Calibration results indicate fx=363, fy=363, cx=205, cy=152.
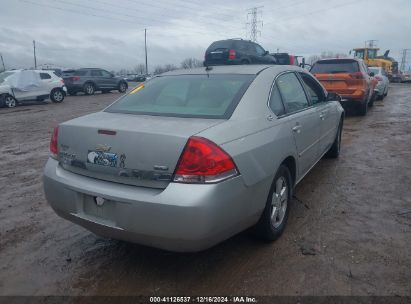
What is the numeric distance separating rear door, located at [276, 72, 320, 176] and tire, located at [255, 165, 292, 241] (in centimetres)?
44

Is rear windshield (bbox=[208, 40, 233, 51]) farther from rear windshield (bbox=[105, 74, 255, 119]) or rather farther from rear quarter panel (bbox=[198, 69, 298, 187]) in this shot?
rear quarter panel (bbox=[198, 69, 298, 187])

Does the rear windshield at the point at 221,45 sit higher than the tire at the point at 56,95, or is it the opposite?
the rear windshield at the point at 221,45

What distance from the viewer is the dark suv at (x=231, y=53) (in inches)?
606

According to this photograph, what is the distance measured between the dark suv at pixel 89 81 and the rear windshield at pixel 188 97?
20493mm

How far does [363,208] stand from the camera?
13.3ft

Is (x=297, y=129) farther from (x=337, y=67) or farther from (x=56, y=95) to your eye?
(x=56, y=95)

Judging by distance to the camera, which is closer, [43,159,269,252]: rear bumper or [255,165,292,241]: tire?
[43,159,269,252]: rear bumper

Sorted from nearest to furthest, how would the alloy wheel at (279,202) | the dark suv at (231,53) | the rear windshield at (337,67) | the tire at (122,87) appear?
the alloy wheel at (279,202) < the rear windshield at (337,67) < the dark suv at (231,53) < the tire at (122,87)

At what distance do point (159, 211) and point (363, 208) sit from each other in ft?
8.65

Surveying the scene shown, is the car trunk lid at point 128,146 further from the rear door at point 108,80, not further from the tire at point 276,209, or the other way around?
the rear door at point 108,80

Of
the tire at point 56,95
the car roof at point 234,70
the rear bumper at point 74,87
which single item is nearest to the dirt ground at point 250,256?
the car roof at point 234,70

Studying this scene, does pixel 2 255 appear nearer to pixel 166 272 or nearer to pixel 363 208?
pixel 166 272

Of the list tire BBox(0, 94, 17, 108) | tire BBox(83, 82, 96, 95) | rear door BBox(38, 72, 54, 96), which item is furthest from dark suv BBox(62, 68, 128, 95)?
tire BBox(0, 94, 17, 108)

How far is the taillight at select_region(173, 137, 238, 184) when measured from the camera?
2.49m
